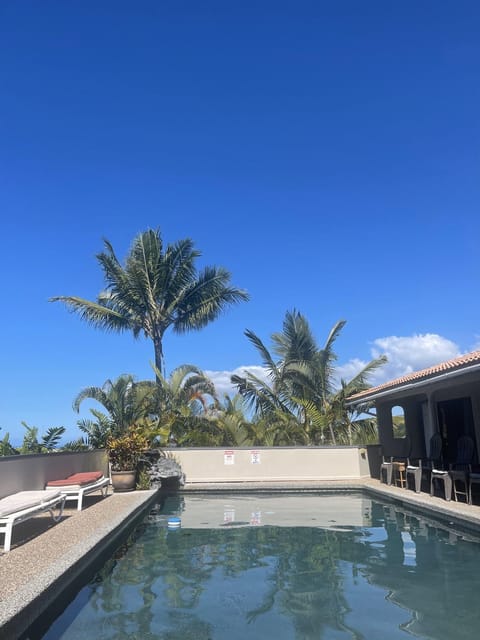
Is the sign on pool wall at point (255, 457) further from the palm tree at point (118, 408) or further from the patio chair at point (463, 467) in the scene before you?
the patio chair at point (463, 467)

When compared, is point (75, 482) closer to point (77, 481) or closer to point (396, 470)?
point (77, 481)

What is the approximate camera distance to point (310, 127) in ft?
49.8

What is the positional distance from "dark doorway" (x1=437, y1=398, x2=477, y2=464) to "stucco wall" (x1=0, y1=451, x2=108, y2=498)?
31.5 ft

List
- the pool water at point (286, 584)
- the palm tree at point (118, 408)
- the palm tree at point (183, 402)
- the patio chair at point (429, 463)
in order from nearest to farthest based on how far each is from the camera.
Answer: the pool water at point (286, 584) < the patio chair at point (429, 463) < the palm tree at point (118, 408) < the palm tree at point (183, 402)

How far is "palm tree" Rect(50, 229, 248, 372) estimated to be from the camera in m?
20.1

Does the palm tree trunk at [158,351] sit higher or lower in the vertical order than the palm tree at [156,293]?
lower

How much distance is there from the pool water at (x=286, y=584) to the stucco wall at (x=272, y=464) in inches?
239

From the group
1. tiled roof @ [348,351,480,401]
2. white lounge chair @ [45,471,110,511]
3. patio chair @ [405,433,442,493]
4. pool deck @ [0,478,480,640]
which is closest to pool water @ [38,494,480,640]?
pool deck @ [0,478,480,640]

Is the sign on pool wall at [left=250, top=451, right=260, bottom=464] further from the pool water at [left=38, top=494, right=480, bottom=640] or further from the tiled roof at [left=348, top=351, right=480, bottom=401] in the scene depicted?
the pool water at [left=38, top=494, right=480, bottom=640]

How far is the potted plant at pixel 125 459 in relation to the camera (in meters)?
12.1

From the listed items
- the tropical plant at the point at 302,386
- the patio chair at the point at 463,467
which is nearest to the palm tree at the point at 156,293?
the tropical plant at the point at 302,386

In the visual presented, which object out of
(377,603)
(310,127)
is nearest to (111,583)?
(377,603)

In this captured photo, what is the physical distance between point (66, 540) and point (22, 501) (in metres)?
1.12

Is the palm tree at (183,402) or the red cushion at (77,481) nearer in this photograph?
the red cushion at (77,481)
